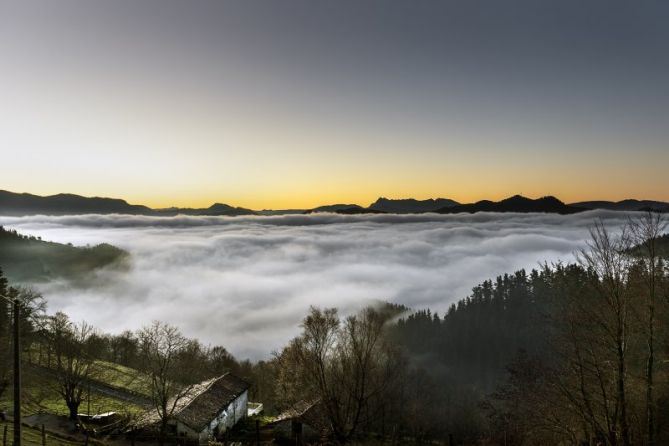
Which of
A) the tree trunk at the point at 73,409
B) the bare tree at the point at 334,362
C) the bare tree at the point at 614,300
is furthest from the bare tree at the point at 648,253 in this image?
the tree trunk at the point at 73,409

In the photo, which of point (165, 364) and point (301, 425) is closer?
point (165, 364)

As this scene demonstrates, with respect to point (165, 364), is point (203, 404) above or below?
below

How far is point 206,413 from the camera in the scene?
49469mm

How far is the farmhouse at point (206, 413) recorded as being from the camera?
47000 millimetres

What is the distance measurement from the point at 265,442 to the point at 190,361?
962 inches

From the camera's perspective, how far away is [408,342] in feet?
505

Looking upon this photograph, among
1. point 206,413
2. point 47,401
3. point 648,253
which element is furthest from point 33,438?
point 648,253

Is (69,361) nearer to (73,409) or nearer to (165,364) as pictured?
(73,409)

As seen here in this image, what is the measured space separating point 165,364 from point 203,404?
8.37 meters

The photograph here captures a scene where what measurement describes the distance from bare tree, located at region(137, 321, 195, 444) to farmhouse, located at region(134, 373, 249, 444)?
115cm

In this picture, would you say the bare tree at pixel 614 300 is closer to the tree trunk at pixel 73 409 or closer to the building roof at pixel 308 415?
the building roof at pixel 308 415

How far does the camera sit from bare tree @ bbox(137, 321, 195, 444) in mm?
44844

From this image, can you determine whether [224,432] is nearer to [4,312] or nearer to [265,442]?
[265,442]

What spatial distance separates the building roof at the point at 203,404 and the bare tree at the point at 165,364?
1007mm
